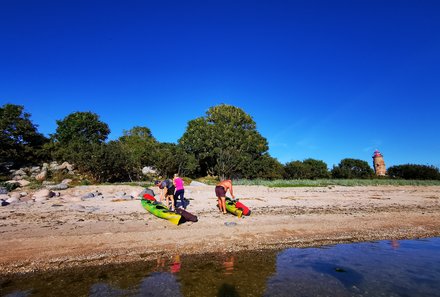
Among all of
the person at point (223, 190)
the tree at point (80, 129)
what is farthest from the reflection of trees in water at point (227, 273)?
the tree at point (80, 129)

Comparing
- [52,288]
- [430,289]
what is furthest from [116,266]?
[430,289]

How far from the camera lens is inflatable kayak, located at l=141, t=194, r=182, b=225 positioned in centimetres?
1143

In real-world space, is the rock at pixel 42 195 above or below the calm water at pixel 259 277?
above

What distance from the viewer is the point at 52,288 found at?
6.31m

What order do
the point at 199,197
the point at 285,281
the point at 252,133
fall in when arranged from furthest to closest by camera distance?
the point at 252,133
the point at 199,197
the point at 285,281

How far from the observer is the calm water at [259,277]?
616cm

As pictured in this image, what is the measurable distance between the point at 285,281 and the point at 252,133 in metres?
43.9

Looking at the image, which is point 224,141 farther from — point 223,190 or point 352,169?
point 352,169

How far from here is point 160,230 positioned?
1068cm

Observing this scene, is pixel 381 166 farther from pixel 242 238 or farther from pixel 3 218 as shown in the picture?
pixel 3 218

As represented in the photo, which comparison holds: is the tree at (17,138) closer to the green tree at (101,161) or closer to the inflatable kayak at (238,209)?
the green tree at (101,161)

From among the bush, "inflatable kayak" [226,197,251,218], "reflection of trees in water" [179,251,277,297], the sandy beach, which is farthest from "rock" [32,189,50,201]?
the bush

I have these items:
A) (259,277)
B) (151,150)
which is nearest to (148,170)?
(151,150)

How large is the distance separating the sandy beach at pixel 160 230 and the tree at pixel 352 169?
172ft
